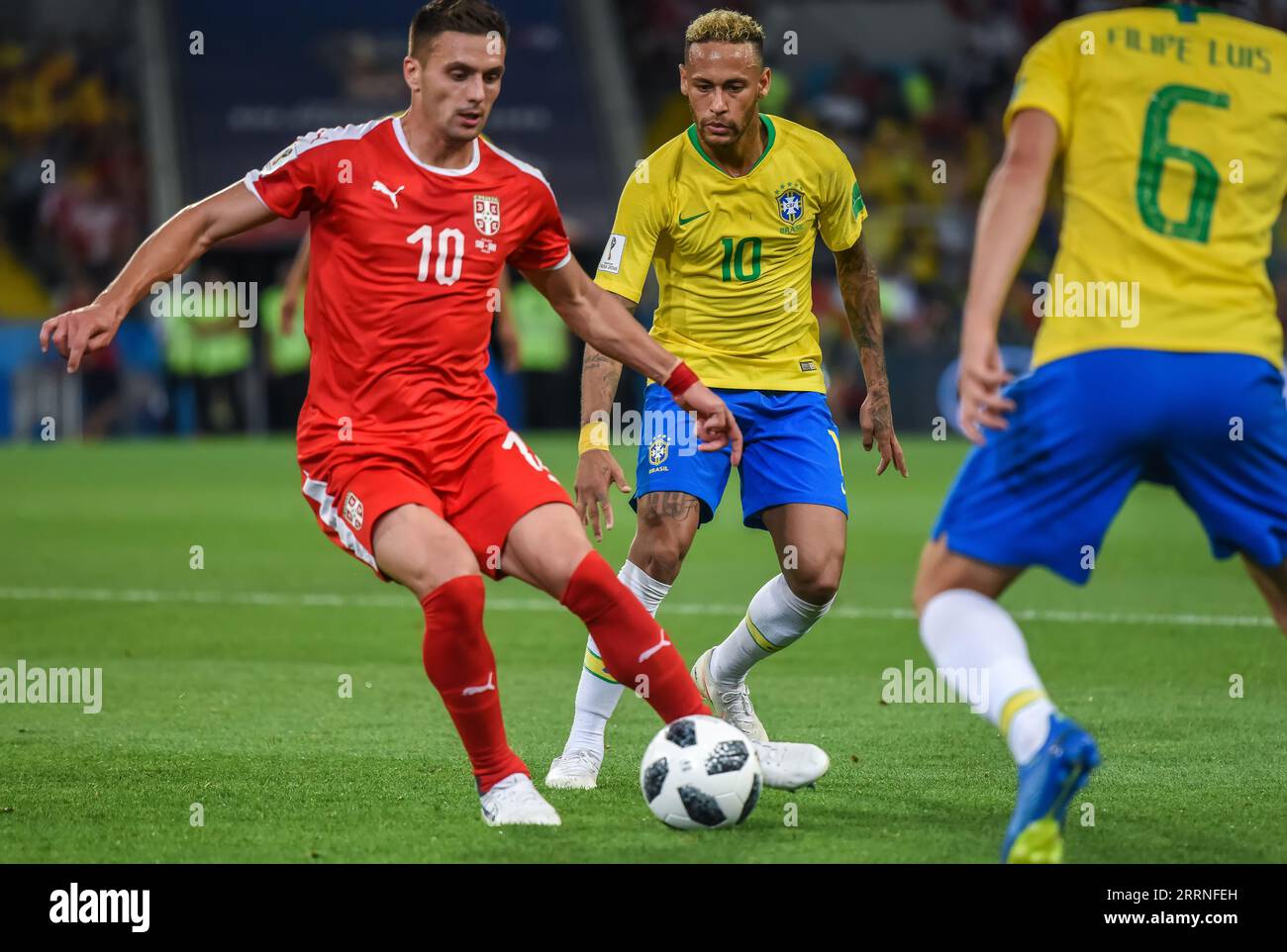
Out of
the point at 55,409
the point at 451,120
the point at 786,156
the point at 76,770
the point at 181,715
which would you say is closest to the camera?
the point at 451,120

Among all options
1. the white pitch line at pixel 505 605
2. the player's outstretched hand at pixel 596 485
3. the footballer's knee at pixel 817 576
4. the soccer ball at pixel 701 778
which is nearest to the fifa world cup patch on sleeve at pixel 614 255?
the player's outstretched hand at pixel 596 485

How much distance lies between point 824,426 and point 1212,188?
91.2 inches

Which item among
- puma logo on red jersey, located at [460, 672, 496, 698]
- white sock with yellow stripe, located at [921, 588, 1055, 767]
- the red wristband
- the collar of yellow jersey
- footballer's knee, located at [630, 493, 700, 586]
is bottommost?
puma logo on red jersey, located at [460, 672, 496, 698]

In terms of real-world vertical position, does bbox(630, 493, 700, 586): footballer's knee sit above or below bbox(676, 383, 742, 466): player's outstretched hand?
below

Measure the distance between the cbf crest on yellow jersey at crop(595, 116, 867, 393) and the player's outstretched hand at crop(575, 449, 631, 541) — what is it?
73cm

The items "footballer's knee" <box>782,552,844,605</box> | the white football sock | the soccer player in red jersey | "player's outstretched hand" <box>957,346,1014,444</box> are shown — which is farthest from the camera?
"footballer's knee" <box>782,552,844,605</box>

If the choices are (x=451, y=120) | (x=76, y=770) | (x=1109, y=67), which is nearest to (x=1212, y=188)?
(x=1109, y=67)

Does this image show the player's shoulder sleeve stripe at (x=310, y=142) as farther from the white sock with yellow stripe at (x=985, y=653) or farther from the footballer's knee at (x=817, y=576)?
the white sock with yellow stripe at (x=985, y=653)

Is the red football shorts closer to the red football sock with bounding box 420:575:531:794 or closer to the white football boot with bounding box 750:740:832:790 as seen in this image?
the red football sock with bounding box 420:575:531:794

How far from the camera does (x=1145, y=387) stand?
3.90 metres

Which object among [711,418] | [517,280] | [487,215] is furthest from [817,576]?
[517,280]

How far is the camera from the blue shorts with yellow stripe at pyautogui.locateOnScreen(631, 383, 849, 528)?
597 cm

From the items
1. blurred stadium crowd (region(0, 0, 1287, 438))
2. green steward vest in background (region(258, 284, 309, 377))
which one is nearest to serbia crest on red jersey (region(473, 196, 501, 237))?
blurred stadium crowd (region(0, 0, 1287, 438))
